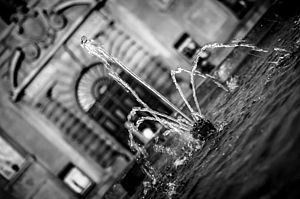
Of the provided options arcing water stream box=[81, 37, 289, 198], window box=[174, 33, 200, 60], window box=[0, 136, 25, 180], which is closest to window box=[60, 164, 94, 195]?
window box=[0, 136, 25, 180]

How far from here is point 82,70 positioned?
15.2 meters

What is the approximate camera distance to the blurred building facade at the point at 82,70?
14.5 m

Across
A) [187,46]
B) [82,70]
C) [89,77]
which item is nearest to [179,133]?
[187,46]

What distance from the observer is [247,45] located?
32.7ft

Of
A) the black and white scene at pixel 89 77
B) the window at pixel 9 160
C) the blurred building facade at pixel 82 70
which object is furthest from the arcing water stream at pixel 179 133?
the window at pixel 9 160

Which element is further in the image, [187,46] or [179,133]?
[187,46]

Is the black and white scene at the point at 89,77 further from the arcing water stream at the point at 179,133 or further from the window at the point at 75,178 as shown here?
the arcing water stream at the point at 179,133

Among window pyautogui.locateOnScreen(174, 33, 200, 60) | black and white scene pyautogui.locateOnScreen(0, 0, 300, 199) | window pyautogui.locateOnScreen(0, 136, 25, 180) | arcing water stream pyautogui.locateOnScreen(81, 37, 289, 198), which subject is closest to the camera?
arcing water stream pyautogui.locateOnScreen(81, 37, 289, 198)

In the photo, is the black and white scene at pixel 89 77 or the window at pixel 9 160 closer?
the black and white scene at pixel 89 77

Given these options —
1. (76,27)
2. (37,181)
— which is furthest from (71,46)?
(37,181)

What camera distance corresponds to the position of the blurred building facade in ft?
47.4

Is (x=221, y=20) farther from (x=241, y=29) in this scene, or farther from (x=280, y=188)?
(x=280, y=188)

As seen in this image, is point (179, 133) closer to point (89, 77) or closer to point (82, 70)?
point (89, 77)

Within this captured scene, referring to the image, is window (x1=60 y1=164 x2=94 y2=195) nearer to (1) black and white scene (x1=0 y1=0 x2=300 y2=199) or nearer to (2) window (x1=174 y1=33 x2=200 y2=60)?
(1) black and white scene (x1=0 y1=0 x2=300 y2=199)
